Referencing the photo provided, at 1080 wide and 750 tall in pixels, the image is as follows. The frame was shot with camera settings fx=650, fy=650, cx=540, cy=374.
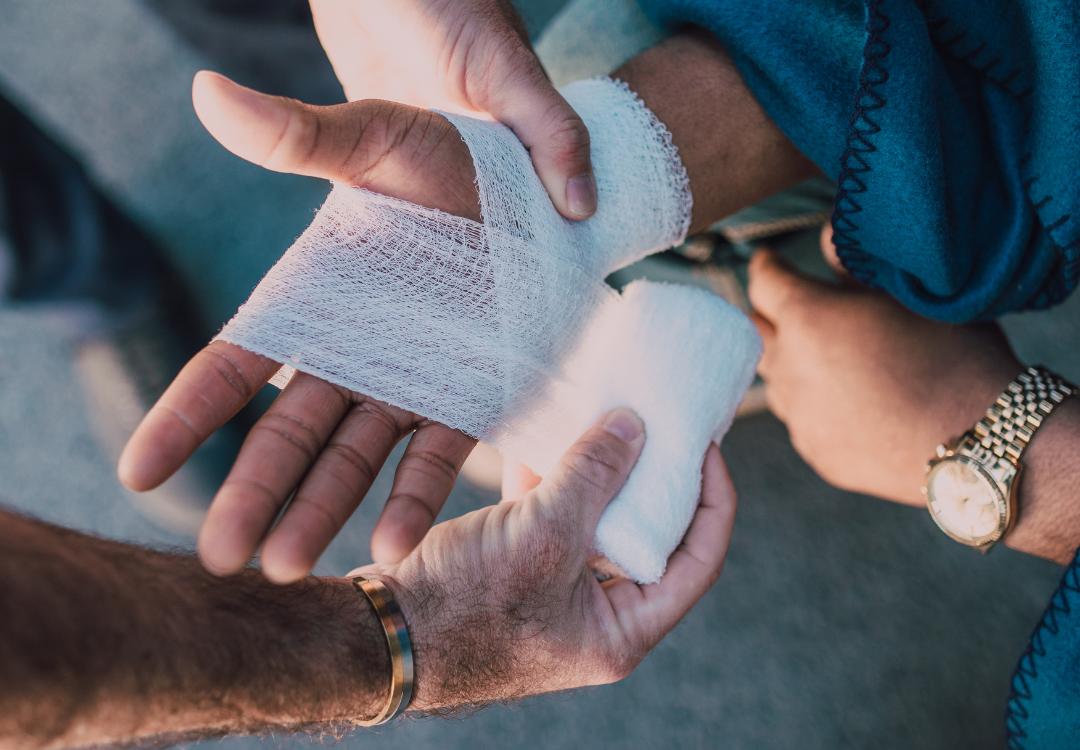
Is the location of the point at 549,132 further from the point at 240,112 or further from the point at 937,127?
the point at 937,127

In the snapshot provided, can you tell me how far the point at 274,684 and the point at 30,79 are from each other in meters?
1.62

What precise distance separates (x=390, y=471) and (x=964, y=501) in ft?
3.07

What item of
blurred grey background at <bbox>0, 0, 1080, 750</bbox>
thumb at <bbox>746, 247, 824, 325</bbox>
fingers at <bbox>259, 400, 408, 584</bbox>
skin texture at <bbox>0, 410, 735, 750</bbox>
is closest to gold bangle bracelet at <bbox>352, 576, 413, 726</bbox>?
skin texture at <bbox>0, 410, 735, 750</bbox>

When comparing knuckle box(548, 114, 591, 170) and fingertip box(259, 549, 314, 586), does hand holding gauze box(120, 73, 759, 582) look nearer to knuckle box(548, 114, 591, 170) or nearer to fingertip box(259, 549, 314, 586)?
knuckle box(548, 114, 591, 170)

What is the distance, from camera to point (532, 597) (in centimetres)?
64

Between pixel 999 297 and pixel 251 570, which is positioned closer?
pixel 251 570

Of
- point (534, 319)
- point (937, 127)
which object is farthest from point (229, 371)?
point (937, 127)

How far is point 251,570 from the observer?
0.61 m

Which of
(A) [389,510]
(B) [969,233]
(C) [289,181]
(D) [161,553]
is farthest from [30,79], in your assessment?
(B) [969,233]

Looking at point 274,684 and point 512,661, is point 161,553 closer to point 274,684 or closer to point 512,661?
point 274,684

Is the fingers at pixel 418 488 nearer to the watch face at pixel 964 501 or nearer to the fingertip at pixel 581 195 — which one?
the fingertip at pixel 581 195

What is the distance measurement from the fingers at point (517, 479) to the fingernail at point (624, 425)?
15 cm

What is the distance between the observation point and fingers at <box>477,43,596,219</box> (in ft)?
2.24

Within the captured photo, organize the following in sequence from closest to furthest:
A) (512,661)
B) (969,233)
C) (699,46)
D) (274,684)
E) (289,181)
Result: (274,684)
(512,661)
(969,233)
(699,46)
(289,181)
